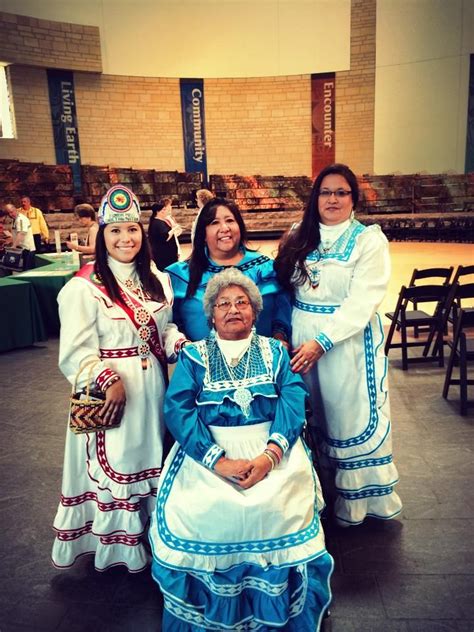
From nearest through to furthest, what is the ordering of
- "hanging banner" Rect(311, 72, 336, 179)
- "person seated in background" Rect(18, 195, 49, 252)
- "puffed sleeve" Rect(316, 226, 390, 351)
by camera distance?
"puffed sleeve" Rect(316, 226, 390, 351) < "person seated in background" Rect(18, 195, 49, 252) < "hanging banner" Rect(311, 72, 336, 179)

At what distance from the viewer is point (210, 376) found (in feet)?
6.61

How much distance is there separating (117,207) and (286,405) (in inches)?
40.7

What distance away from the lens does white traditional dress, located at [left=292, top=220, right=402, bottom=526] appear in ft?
7.80

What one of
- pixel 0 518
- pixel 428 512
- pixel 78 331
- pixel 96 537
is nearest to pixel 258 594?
pixel 96 537

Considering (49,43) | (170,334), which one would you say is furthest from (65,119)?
(170,334)

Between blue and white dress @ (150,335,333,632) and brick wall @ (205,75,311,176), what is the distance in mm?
16547

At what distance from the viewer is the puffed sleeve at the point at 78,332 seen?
80.2 inches

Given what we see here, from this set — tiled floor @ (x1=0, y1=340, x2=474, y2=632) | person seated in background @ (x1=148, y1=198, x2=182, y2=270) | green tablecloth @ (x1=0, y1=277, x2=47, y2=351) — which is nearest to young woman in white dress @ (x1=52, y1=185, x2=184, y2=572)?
tiled floor @ (x1=0, y1=340, x2=474, y2=632)

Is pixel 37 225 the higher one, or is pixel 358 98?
pixel 358 98

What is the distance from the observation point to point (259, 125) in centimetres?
1766

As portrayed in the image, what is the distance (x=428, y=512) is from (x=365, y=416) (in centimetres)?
74

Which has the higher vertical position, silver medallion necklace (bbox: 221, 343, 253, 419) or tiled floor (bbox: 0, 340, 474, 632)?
silver medallion necklace (bbox: 221, 343, 253, 419)

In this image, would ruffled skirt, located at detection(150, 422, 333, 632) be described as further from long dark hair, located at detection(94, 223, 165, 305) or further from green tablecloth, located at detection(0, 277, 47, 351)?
green tablecloth, located at detection(0, 277, 47, 351)

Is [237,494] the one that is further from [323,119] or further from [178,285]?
[323,119]
